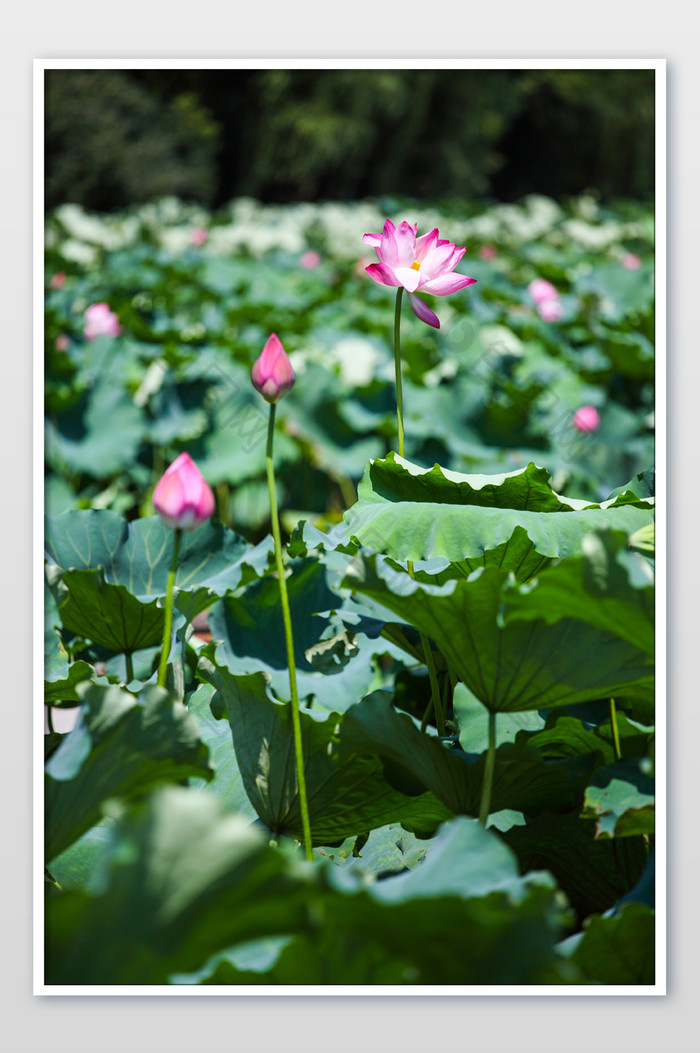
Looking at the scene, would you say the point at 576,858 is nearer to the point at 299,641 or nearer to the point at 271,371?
the point at 299,641

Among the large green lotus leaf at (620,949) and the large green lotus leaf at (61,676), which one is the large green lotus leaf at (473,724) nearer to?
the large green lotus leaf at (620,949)

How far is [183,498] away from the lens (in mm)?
691

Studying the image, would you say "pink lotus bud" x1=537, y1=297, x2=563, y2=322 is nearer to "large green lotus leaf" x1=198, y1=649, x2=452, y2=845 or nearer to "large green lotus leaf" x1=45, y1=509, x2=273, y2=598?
"large green lotus leaf" x1=45, y1=509, x2=273, y2=598

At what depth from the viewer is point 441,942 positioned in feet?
1.57

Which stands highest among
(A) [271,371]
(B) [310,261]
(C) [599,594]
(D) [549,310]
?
(B) [310,261]

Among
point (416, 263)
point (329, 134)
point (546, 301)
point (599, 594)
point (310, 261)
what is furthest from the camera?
point (329, 134)

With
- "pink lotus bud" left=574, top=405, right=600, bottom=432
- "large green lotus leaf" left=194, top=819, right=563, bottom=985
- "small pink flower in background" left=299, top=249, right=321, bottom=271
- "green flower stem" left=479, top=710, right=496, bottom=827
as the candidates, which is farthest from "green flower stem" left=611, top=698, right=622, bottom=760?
"small pink flower in background" left=299, top=249, right=321, bottom=271

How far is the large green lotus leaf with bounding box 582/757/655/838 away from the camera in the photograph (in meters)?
0.66

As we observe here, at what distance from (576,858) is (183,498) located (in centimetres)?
41

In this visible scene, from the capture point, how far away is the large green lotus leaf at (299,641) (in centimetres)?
86

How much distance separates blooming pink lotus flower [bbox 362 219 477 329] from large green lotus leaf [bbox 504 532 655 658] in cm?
30

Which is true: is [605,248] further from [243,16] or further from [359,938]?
[359,938]

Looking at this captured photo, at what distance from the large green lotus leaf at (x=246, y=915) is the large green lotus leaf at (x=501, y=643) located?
0.17m

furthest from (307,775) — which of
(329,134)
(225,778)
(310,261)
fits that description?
(329,134)
